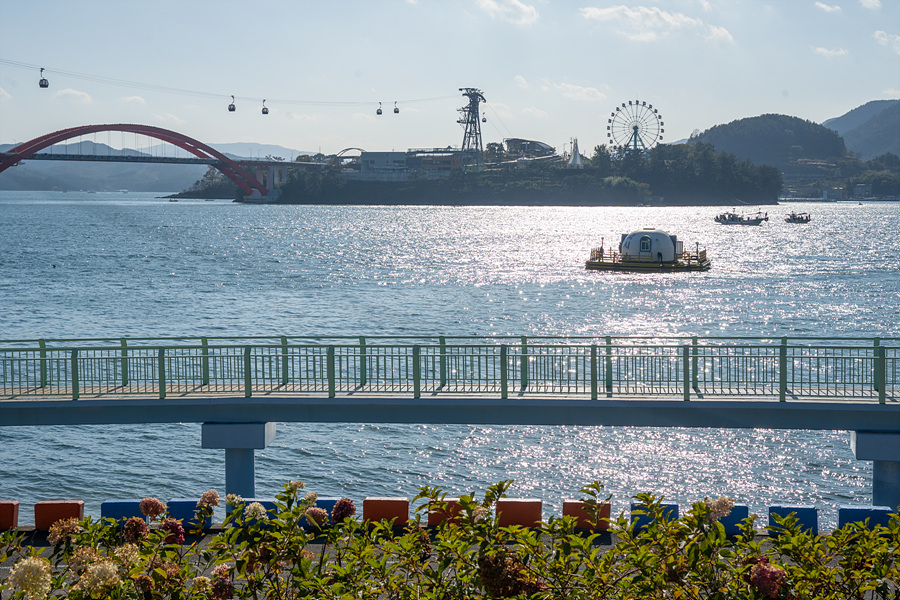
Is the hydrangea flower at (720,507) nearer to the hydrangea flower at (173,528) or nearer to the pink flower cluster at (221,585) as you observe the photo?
the pink flower cluster at (221,585)

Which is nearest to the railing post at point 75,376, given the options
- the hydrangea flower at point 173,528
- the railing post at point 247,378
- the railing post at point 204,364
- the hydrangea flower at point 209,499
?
the railing post at point 204,364

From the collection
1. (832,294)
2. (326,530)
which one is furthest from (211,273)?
(326,530)

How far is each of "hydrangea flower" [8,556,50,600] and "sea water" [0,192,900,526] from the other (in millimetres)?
18650

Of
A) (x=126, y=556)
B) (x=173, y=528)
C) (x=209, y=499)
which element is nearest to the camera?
(x=126, y=556)

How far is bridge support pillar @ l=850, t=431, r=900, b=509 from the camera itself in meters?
18.5

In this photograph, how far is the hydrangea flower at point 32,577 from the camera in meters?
6.27

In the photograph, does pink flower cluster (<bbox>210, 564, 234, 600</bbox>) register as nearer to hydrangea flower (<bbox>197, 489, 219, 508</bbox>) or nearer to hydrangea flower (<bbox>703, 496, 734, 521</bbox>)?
hydrangea flower (<bbox>197, 489, 219, 508</bbox>)

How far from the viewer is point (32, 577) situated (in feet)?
20.7

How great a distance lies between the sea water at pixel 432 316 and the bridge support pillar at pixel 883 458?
6.57m

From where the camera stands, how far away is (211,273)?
100 m

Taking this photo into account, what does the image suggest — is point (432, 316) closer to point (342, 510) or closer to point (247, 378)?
point (247, 378)

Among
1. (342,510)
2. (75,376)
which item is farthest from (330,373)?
(342,510)

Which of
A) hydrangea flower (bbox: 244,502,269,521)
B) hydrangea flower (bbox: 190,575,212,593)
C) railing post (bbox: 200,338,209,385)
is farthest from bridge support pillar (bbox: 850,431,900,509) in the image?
hydrangea flower (bbox: 190,575,212,593)

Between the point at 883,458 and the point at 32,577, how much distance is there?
16490mm
